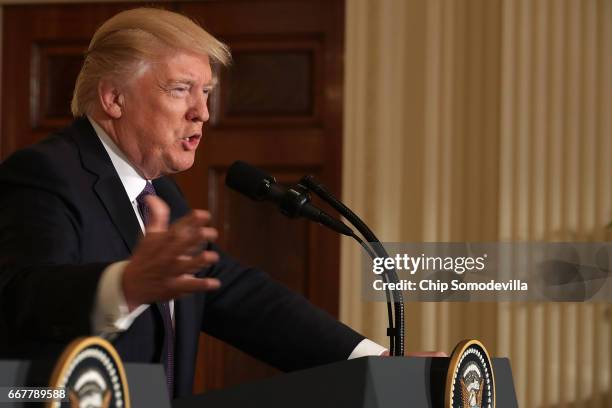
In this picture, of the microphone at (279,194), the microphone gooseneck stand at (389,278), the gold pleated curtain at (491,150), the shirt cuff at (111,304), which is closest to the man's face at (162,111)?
the microphone at (279,194)

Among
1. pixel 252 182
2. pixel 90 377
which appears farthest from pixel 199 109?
pixel 90 377

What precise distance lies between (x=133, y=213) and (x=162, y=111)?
9.2 inches

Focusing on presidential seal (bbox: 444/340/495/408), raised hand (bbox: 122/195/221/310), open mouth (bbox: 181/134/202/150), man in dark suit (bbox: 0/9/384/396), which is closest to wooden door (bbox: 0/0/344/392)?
man in dark suit (bbox: 0/9/384/396)

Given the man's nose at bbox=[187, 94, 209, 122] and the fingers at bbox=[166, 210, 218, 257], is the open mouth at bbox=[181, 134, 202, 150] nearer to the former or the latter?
the man's nose at bbox=[187, 94, 209, 122]

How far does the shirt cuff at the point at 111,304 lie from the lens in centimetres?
123

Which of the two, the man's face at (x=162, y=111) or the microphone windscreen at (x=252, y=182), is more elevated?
the man's face at (x=162, y=111)

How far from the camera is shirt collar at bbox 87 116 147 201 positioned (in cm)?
189

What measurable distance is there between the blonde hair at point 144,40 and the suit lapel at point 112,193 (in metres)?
0.18

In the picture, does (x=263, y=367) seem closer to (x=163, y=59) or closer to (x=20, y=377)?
(x=163, y=59)

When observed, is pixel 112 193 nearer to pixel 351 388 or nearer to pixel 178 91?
pixel 178 91

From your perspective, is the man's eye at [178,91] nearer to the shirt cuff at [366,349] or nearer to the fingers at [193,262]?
the shirt cuff at [366,349]

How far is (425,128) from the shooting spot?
4090 millimetres

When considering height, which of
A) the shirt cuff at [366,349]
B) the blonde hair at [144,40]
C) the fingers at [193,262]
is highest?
the blonde hair at [144,40]

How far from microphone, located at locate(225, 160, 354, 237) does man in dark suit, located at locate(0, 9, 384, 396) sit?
15cm
